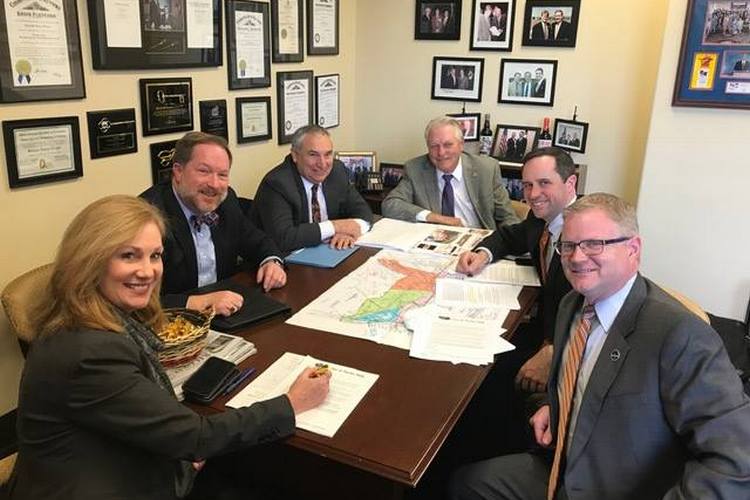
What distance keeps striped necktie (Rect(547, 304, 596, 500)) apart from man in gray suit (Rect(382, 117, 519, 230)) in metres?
1.69

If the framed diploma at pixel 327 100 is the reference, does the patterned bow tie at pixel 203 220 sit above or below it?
below

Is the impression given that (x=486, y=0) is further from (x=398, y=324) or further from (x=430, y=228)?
(x=398, y=324)

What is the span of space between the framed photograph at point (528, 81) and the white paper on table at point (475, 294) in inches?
78.5

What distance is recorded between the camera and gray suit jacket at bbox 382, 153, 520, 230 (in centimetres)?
323

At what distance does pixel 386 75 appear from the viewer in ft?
13.7

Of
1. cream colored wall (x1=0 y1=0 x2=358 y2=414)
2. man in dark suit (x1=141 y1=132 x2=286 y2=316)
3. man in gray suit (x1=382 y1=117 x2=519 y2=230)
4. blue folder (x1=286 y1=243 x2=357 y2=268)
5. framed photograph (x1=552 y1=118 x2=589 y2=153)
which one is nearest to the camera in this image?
man in dark suit (x1=141 y1=132 x2=286 y2=316)

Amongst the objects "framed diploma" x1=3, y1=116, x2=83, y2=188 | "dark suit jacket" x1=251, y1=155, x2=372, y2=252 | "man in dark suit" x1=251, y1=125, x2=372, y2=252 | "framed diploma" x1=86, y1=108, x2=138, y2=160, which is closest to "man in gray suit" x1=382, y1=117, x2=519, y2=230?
"dark suit jacket" x1=251, y1=155, x2=372, y2=252

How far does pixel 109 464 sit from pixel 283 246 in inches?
54.0

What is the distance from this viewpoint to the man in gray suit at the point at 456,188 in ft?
10.5

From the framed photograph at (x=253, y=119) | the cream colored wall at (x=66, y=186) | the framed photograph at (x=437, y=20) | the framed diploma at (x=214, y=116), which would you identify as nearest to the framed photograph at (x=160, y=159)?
the cream colored wall at (x=66, y=186)

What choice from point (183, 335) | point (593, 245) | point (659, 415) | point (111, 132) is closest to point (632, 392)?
point (659, 415)

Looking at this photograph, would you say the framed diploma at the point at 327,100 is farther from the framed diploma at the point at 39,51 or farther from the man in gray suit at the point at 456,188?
the framed diploma at the point at 39,51

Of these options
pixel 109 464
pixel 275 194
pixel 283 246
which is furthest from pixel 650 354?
pixel 275 194

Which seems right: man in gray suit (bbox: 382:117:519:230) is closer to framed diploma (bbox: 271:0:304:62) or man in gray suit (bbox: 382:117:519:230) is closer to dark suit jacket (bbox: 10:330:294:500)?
framed diploma (bbox: 271:0:304:62)
